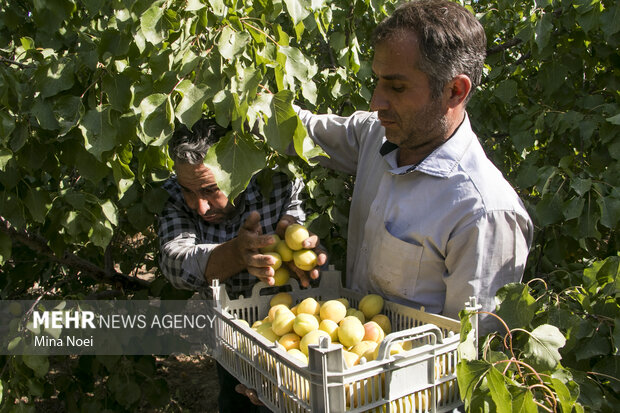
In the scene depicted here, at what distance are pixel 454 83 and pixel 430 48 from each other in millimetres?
148

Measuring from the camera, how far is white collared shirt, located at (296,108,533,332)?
176 cm

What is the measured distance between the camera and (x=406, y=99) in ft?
6.15

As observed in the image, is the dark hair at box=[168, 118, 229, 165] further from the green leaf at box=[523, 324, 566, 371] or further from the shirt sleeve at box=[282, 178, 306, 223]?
the green leaf at box=[523, 324, 566, 371]

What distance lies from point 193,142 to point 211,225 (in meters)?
0.42

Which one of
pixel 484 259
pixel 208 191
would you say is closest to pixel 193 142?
pixel 208 191

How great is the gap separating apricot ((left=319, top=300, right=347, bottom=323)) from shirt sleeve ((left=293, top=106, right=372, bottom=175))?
74 cm

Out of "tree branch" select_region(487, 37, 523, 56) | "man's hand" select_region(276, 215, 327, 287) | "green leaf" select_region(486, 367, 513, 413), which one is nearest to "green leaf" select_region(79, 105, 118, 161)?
"man's hand" select_region(276, 215, 327, 287)

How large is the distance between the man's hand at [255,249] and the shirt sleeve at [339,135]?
515mm

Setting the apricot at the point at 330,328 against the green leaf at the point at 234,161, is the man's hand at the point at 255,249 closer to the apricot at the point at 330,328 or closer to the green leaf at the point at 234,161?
the apricot at the point at 330,328

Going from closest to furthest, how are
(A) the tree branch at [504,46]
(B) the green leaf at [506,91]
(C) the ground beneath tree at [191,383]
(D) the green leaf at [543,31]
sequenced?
(D) the green leaf at [543,31], (B) the green leaf at [506,91], (A) the tree branch at [504,46], (C) the ground beneath tree at [191,383]

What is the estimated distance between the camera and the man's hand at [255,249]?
2008 millimetres

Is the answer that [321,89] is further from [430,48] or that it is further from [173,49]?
[173,49]

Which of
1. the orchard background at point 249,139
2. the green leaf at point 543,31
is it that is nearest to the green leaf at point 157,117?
the orchard background at point 249,139

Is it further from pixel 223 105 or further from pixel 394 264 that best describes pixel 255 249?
pixel 223 105
